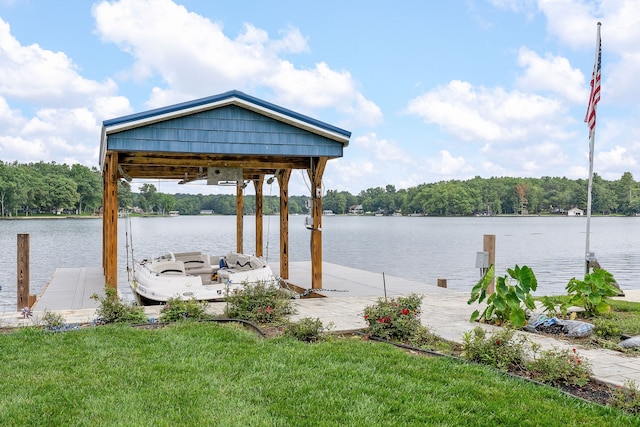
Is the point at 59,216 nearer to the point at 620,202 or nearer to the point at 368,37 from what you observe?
the point at 368,37

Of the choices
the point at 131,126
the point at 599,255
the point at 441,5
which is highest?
the point at 441,5

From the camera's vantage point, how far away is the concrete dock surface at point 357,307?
20.5 feet

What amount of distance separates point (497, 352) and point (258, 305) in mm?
3547

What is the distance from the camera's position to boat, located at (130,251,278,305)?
34.0 ft

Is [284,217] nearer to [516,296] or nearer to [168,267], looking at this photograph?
[168,267]

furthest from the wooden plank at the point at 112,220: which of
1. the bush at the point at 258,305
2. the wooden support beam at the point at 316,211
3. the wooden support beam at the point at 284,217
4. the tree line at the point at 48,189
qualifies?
the tree line at the point at 48,189

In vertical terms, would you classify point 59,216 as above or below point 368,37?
below

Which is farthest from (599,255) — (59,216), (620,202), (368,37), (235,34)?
(620,202)

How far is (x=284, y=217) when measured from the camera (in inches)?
552

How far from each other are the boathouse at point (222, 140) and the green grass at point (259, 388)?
14.7 ft

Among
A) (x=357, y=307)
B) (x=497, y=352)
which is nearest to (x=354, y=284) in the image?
(x=357, y=307)

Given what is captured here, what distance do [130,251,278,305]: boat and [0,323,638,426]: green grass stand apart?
126 inches

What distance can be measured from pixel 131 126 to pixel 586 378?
797cm

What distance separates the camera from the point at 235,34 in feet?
50.1
